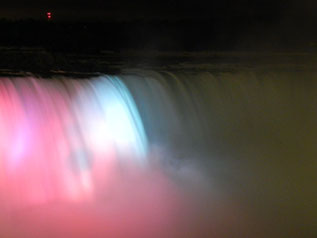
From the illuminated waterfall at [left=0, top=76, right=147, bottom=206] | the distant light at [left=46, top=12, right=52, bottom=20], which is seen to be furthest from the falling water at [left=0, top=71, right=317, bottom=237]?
the distant light at [left=46, top=12, right=52, bottom=20]

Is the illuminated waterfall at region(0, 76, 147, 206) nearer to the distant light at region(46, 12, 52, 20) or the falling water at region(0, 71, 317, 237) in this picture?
the falling water at region(0, 71, 317, 237)

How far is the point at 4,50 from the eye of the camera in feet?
15.1

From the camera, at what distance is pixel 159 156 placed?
13.3 ft

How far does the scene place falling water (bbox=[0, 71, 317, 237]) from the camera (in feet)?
Answer: 10.7

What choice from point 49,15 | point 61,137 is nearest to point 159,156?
point 61,137

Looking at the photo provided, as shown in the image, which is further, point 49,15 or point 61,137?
point 49,15

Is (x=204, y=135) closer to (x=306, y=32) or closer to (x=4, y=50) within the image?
(x=4, y=50)

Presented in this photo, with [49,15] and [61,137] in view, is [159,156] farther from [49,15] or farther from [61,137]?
[49,15]

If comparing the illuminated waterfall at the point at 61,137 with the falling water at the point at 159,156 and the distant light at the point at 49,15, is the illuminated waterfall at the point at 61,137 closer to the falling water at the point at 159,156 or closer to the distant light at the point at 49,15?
the falling water at the point at 159,156

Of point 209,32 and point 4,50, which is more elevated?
point 209,32

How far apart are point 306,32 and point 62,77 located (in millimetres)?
4366

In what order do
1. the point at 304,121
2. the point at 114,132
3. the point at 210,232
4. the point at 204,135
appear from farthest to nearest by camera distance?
the point at 304,121, the point at 204,135, the point at 114,132, the point at 210,232

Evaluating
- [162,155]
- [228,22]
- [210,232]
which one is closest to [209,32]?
[228,22]

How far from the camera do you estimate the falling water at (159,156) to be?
3273 mm
